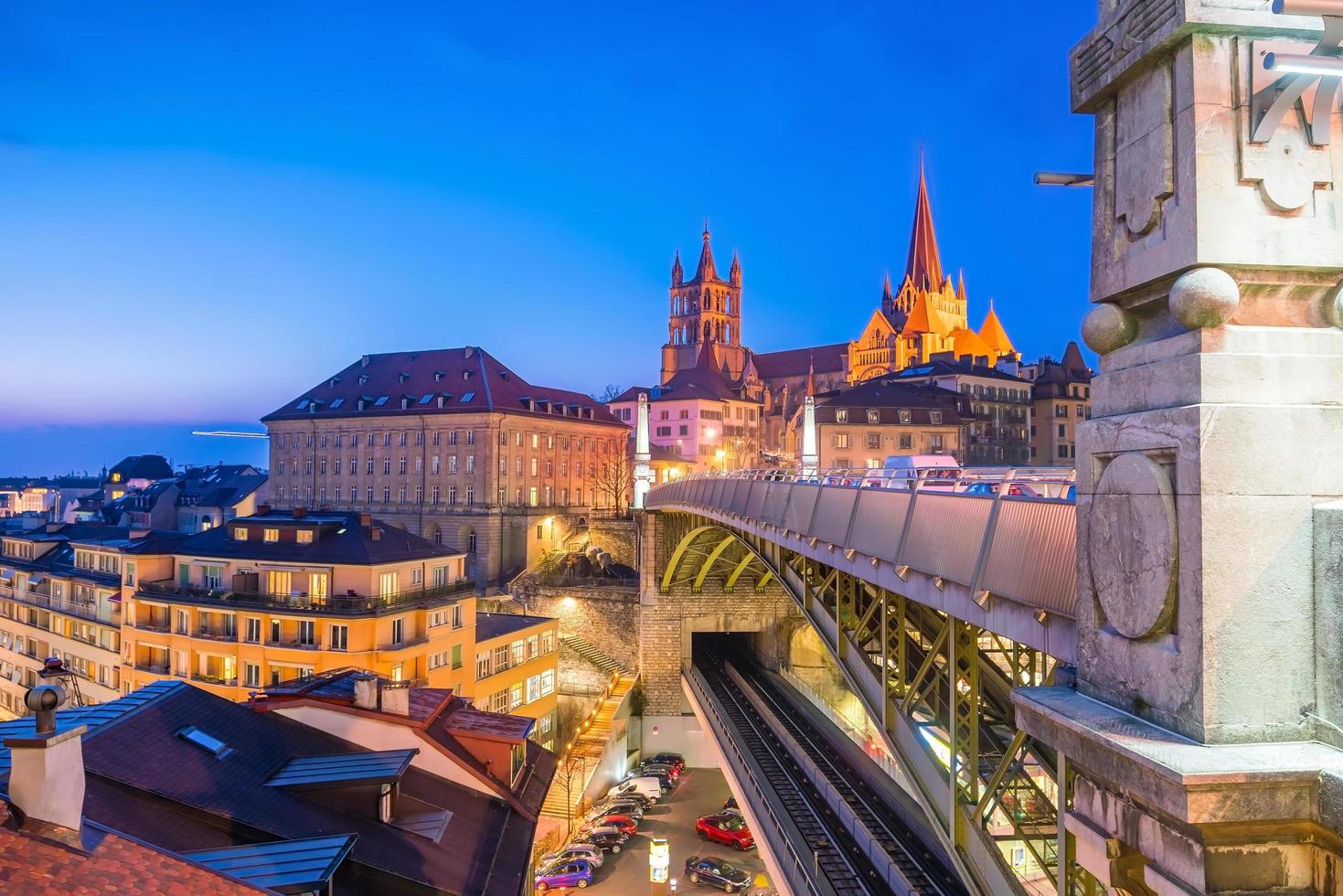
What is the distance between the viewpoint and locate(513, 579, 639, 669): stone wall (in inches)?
2156

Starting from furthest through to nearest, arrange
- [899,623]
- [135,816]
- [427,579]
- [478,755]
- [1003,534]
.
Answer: [427,579] → [478,755] → [899,623] → [135,816] → [1003,534]

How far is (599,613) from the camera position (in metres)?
56.8

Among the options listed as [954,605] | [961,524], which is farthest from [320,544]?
[961,524]

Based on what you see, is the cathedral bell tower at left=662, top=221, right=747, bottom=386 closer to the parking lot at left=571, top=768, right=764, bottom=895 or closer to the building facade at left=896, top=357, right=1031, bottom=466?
the building facade at left=896, top=357, right=1031, bottom=466

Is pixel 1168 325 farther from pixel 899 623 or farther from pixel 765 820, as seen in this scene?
pixel 765 820

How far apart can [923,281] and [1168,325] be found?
15262 centimetres

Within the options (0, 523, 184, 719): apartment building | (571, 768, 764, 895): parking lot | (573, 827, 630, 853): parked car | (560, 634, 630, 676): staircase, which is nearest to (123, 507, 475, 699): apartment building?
(0, 523, 184, 719): apartment building

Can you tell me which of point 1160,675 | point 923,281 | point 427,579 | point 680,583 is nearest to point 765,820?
point 1160,675

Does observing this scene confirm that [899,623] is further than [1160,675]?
Yes

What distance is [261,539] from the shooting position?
4359cm

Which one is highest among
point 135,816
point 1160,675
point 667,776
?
point 1160,675

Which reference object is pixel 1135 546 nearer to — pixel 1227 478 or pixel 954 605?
pixel 1227 478

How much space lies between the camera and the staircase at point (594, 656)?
53.5 meters

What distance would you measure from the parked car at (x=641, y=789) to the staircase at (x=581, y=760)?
5.85ft
